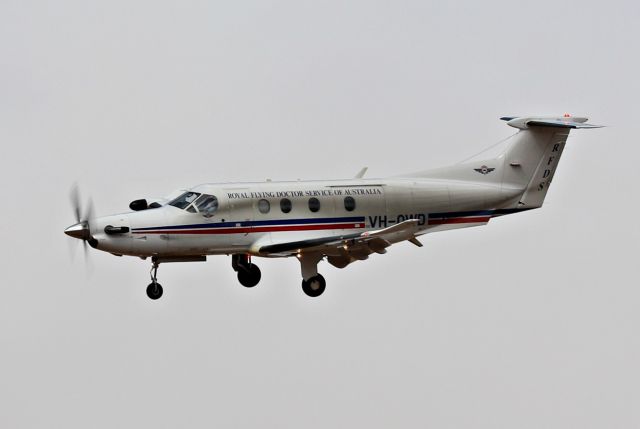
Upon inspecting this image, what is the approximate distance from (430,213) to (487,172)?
2.30 metres

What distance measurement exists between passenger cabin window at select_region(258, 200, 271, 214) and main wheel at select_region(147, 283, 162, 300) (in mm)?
3423

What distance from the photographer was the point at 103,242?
39812 millimetres

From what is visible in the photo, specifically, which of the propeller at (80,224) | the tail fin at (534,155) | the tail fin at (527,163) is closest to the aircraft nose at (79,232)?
the propeller at (80,224)

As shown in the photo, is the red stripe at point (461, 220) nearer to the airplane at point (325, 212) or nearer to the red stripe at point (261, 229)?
the airplane at point (325, 212)

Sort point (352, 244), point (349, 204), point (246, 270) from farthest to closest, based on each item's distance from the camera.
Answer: point (246, 270) < point (349, 204) < point (352, 244)

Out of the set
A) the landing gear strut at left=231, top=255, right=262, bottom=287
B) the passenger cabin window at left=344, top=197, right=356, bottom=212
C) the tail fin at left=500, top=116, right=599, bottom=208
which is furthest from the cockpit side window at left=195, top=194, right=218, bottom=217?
the tail fin at left=500, top=116, right=599, bottom=208

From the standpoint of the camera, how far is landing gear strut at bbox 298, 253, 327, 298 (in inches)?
1629

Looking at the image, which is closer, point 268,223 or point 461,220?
point 268,223

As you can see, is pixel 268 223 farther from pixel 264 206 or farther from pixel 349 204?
pixel 349 204

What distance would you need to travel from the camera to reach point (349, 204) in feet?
137

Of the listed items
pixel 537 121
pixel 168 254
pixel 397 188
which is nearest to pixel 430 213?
pixel 397 188

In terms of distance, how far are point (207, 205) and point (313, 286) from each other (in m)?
3.57

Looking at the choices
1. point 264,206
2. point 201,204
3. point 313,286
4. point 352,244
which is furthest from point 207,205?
point 352,244

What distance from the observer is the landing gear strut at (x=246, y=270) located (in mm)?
42188
